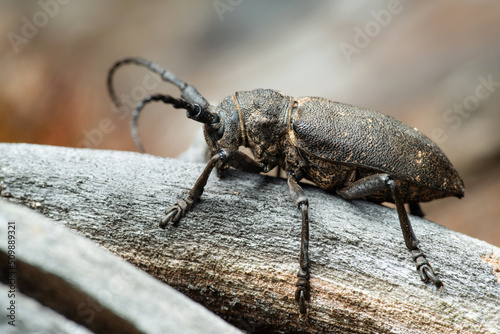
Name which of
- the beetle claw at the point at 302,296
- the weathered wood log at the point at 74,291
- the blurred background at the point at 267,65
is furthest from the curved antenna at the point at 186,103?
the blurred background at the point at 267,65

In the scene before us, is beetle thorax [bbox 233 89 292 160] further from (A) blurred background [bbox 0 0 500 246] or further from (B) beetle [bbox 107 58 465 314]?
(A) blurred background [bbox 0 0 500 246]

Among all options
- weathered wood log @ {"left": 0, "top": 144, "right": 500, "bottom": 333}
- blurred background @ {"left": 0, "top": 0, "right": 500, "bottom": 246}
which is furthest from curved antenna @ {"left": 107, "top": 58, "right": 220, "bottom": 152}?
blurred background @ {"left": 0, "top": 0, "right": 500, "bottom": 246}

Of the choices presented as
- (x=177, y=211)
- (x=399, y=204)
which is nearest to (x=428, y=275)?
(x=399, y=204)

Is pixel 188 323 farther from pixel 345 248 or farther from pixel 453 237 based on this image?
pixel 453 237

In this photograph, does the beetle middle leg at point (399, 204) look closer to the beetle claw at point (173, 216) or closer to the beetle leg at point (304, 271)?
the beetle leg at point (304, 271)

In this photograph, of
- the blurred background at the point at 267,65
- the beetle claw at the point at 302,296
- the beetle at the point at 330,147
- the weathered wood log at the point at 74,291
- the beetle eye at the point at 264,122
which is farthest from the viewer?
the blurred background at the point at 267,65

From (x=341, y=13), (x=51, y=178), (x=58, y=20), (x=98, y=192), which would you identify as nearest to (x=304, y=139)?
(x=98, y=192)
